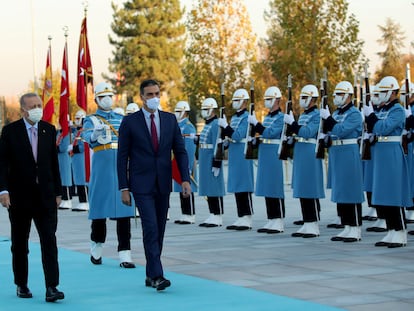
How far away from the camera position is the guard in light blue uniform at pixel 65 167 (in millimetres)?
21328

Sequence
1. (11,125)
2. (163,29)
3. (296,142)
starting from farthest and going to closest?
(163,29)
(296,142)
(11,125)

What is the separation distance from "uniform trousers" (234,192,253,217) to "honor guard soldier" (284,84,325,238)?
1429 mm

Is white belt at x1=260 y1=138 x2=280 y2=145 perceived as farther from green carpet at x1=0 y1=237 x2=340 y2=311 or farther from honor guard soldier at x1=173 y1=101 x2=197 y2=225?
green carpet at x1=0 y1=237 x2=340 y2=311

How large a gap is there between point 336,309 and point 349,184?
206 inches

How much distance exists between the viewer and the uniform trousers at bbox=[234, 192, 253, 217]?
→ 15281mm

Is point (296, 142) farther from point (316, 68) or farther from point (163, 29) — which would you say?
point (163, 29)

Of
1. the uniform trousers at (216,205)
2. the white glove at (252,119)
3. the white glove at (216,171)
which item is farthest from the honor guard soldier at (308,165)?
the uniform trousers at (216,205)

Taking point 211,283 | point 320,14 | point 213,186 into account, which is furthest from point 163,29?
point 211,283

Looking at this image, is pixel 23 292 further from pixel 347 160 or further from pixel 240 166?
pixel 240 166

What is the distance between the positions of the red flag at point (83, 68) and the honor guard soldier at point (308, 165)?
3360mm

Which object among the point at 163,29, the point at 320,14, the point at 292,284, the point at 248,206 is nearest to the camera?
the point at 292,284

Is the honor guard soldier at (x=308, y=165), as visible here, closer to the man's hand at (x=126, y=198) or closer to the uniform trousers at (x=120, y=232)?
the uniform trousers at (x=120, y=232)

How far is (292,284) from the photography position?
9359mm

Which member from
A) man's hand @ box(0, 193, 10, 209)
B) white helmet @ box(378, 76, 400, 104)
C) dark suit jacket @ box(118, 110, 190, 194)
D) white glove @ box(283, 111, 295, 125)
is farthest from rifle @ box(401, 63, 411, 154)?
man's hand @ box(0, 193, 10, 209)
